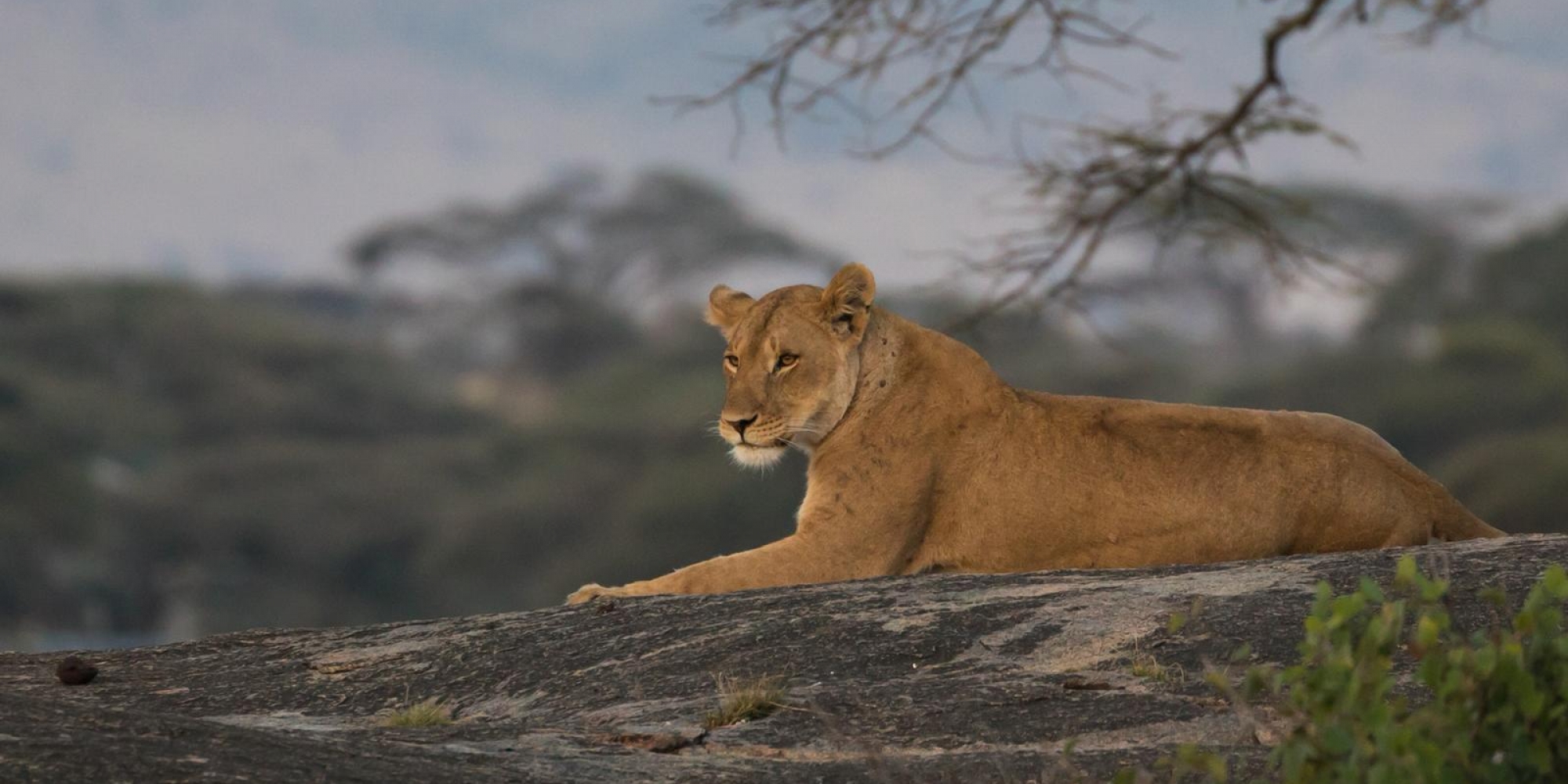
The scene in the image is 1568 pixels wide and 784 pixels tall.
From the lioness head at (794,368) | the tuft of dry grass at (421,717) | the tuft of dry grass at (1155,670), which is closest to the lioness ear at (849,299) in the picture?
the lioness head at (794,368)

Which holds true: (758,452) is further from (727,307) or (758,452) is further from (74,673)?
(74,673)

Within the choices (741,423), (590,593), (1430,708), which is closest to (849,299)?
(741,423)

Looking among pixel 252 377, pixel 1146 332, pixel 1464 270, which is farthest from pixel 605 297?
pixel 1464 270

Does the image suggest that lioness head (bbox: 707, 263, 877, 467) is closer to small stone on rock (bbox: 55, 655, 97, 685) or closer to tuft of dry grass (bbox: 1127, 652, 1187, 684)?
tuft of dry grass (bbox: 1127, 652, 1187, 684)

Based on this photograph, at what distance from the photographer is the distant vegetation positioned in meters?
36.4

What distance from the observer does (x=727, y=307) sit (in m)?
7.81

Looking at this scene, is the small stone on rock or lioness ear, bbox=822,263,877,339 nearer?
the small stone on rock

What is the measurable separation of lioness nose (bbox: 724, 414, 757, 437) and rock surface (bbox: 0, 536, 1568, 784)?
75cm

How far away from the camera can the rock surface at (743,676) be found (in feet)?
16.6

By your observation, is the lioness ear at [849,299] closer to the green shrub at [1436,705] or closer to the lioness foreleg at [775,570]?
the lioness foreleg at [775,570]

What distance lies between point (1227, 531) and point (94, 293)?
39.1 m

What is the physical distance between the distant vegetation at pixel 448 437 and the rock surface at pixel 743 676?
25748mm

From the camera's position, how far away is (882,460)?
7.19 metres

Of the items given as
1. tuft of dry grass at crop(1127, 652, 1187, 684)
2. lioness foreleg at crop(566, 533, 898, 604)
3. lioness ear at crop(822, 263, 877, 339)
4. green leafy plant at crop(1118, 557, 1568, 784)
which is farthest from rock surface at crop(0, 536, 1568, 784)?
lioness ear at crop(822, 263, 877, 339)
